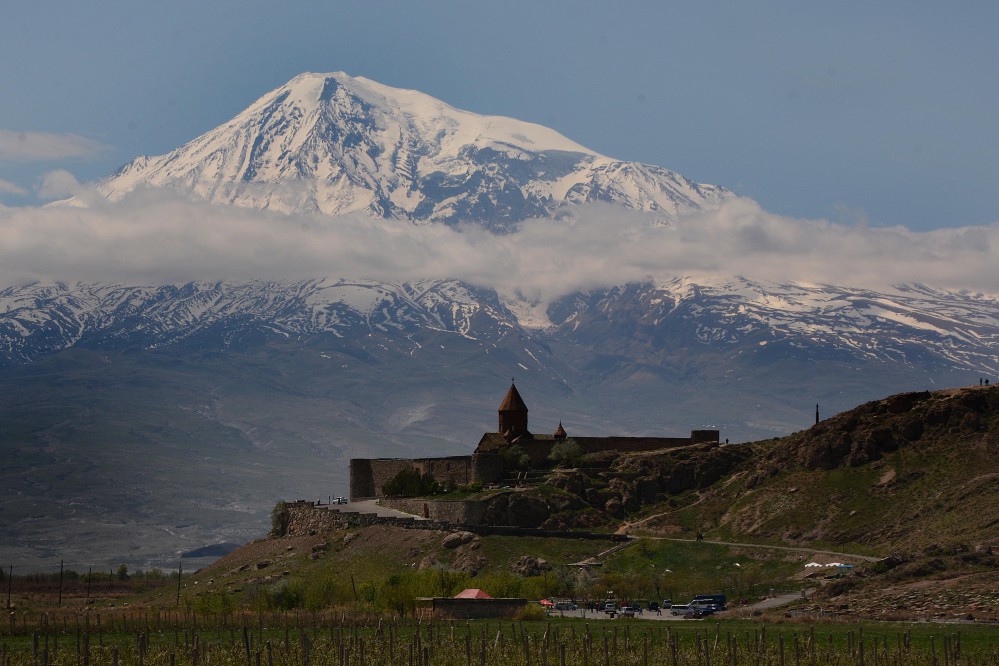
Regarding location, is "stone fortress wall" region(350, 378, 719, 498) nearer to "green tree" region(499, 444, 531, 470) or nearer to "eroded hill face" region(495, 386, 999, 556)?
"green tree" region(499, 444, 531, 470)

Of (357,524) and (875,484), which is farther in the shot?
(357,524)

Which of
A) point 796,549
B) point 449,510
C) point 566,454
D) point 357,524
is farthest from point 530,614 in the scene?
point 566,454

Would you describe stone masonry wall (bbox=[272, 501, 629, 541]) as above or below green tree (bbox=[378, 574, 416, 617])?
above

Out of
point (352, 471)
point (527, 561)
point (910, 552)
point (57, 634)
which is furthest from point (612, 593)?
point (352, 471)

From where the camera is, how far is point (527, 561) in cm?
11131

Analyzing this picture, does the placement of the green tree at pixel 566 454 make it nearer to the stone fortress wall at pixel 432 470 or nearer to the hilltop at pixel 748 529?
the hilltop at pixel 748 529

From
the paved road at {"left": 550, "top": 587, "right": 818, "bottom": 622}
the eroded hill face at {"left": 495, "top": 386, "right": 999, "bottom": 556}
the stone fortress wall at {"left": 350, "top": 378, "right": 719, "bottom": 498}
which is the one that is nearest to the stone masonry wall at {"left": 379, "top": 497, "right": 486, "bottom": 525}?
the eroded hill face at {"left": 495, "top": 386, "right": 999, "bottom": 556}

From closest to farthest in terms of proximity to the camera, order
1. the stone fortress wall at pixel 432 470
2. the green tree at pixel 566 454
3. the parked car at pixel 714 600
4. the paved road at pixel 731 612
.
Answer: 1. the paved road at pixel 731 612
2. the parked car at pixel 714 600
3. the stone fortress wall at pixel 432 470
4. the green tree at pixel 566 454

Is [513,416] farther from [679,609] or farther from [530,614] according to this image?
[530,614]

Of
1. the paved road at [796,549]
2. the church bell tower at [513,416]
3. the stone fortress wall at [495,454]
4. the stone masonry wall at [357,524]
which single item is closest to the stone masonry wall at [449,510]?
the stone masonry wall at [357,524]

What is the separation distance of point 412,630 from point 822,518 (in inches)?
1646

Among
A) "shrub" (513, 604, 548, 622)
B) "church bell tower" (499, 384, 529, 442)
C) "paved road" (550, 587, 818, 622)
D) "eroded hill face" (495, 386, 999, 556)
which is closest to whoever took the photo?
"shrub" (513, 604, 548, 622)

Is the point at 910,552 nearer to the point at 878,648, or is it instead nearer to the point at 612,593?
the point at 612,593

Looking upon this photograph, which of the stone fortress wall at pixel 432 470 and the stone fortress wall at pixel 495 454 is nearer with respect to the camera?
the stone fortress wall at pixel 432 470
